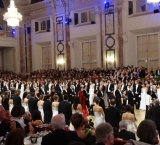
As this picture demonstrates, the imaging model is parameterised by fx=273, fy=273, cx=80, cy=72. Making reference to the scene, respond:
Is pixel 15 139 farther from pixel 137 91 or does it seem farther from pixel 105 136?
pixel 137 91

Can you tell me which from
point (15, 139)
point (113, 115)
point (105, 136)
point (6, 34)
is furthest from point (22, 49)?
point (105, 136)

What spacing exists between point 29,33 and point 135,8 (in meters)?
13.1

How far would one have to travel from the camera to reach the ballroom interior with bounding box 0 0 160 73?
21906 millimetres

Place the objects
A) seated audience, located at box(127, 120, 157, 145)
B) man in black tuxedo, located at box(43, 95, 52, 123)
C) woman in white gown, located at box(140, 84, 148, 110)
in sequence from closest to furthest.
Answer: seated audience, located at box(127, 120, 157, 145) → man in black tuxedo, located at box(43, 95, 52, 123) → woman in white gown, located at box(140, 84, 148, 110)

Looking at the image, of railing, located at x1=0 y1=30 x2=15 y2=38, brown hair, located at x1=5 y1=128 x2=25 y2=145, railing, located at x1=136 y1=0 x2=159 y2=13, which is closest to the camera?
brown hair, located at x1=5 y1=128 x2=25 y2=145

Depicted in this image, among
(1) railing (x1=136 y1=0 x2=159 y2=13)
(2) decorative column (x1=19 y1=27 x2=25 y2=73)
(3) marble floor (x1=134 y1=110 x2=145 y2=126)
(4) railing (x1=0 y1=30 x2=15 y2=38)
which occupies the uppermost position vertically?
(1) railing (x1=136 y1=0 x2=159 y2=13)

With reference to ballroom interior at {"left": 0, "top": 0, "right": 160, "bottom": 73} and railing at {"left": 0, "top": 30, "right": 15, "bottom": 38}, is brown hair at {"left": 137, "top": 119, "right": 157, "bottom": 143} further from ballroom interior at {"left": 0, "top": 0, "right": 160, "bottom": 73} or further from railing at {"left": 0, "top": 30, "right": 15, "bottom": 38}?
railing at {"left": 0, "top": 30, "right": 15, "bottom": 38}

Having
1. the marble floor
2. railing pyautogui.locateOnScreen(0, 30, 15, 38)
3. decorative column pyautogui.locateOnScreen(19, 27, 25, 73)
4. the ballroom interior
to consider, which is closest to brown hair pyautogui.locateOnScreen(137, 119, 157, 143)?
the marble floor

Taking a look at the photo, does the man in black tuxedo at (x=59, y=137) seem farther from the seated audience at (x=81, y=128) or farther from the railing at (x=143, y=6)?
the railing at (x=143, y=6)

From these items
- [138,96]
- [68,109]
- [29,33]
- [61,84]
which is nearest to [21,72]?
[29,33]

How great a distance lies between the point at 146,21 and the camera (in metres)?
20.7

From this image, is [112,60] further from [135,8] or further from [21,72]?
[21,72]

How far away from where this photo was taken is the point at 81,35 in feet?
83.1

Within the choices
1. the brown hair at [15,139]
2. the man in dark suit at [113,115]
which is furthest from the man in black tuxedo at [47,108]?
the brown hair at [15,139]
